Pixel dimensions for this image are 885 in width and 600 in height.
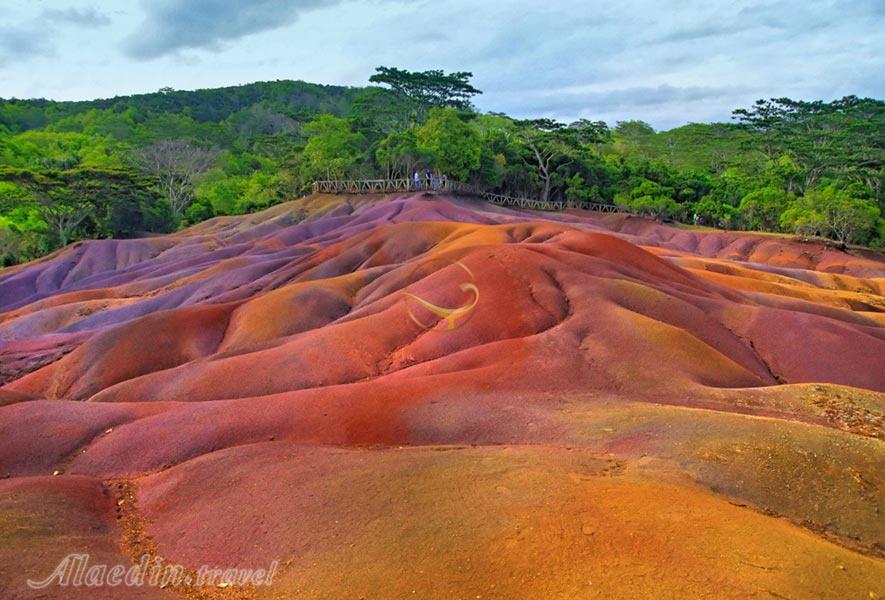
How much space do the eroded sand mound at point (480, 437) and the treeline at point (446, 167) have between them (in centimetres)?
3890

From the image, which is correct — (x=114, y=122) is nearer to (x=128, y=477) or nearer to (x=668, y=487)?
(x=128, y=477)

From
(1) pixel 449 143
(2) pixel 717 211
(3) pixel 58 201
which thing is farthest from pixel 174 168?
(2) pixel 717 211

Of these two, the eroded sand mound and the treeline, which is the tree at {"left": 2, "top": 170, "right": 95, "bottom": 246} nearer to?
the treeline

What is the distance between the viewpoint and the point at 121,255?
6300 centimetres

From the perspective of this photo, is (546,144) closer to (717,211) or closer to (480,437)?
(717,211)

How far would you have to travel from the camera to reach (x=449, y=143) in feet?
241

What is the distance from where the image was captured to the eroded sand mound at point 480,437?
837 centimetres

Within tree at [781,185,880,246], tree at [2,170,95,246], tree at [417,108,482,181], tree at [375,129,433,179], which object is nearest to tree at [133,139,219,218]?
tree at [2,170,95,246]

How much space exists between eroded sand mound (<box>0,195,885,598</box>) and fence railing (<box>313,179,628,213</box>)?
136 ft

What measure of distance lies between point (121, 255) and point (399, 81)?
1832 inches

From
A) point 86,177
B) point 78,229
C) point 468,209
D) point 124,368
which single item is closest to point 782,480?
point 124,368

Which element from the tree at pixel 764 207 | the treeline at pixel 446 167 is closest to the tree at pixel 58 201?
the treeline at pixel 446 167

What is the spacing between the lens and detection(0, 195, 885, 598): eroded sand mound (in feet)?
27.5

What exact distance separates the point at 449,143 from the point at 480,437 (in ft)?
204
